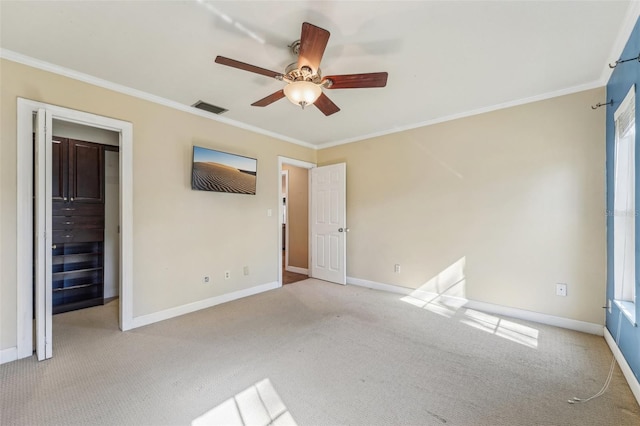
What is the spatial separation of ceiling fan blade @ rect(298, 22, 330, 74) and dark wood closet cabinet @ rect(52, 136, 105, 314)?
337 centimetres

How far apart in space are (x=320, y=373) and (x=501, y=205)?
9.09 ft

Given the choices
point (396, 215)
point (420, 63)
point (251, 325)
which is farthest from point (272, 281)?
point (420, 63)

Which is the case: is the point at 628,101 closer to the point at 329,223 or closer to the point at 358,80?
the point at 358,80

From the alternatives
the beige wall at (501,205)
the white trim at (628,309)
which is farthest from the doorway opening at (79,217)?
the white trim at (628,309)

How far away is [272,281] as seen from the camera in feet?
14.0

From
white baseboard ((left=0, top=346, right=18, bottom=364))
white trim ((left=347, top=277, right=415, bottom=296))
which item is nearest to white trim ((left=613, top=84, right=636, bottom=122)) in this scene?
white trim ((left=347, top=277, right=415, bottom=296))

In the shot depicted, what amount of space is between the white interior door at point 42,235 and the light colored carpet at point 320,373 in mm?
216

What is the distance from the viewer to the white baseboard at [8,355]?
2150 mm

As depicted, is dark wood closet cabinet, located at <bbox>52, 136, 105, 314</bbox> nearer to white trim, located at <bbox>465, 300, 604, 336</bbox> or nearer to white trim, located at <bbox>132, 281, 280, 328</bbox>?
white trim, located at <bbox>132, 281, 280, 328</bbox>

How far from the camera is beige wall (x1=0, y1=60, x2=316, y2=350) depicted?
2.21 m

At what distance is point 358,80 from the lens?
6.53 feet

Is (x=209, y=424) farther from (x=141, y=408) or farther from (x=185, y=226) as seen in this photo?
(x=185, y=226)

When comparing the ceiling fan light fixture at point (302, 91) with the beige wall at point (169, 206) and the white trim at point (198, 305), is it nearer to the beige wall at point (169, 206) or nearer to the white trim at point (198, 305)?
the beige wall at point (169, 206)

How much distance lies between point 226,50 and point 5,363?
10.0ft
